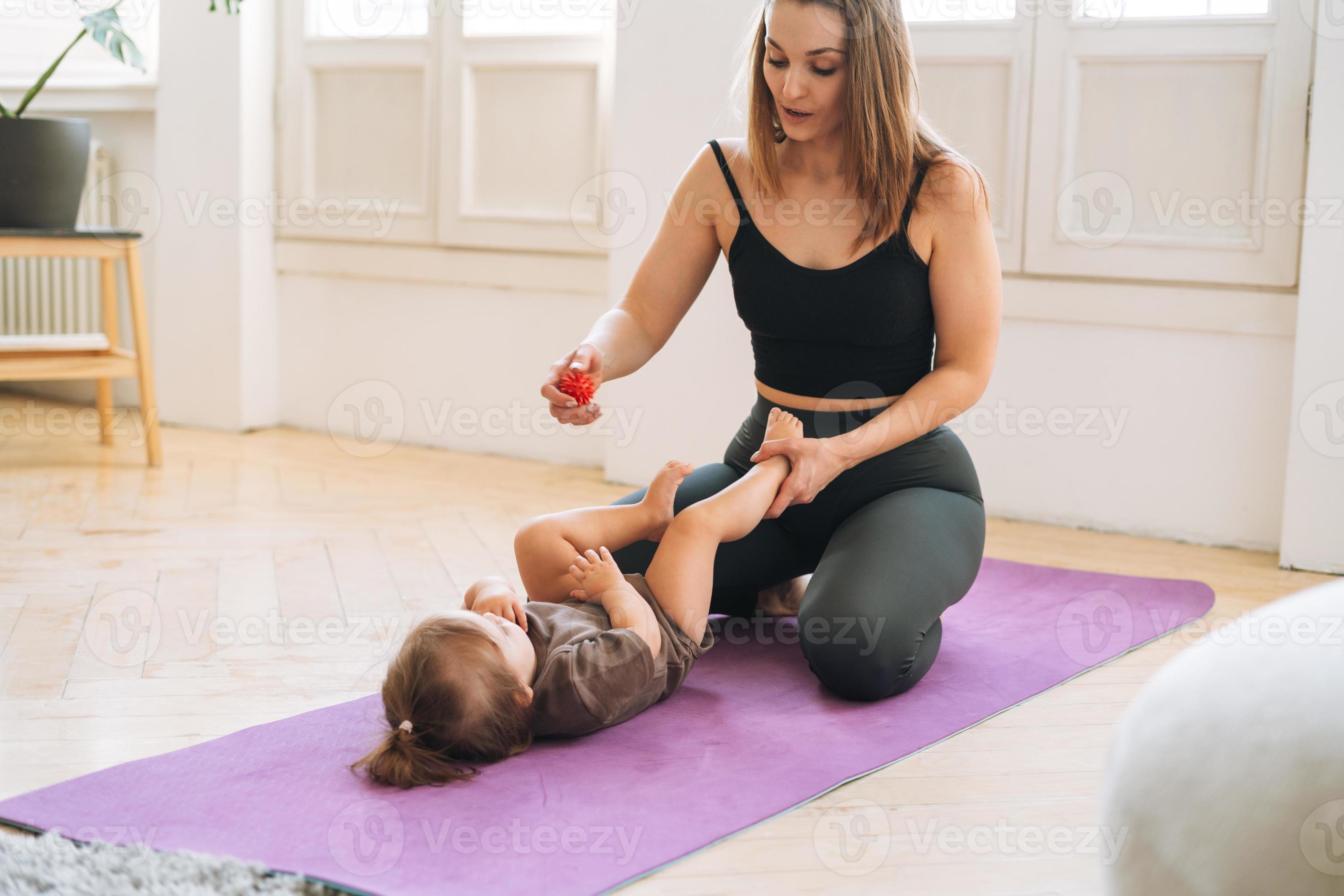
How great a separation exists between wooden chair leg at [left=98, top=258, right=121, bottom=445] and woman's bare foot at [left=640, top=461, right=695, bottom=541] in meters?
2.08

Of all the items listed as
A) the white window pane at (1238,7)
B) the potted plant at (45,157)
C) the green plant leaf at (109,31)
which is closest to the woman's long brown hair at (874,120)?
the white window pane at (1238,7)

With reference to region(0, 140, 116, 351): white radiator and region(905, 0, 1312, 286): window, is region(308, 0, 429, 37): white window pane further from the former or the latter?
region(905, 0, 1312, 286): window

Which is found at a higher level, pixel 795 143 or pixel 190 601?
pixel 795 143

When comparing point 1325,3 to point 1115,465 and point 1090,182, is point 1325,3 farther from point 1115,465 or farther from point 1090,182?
point 1115,465

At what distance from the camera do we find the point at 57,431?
381 centimetres

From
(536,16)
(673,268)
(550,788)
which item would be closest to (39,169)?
(536,16)

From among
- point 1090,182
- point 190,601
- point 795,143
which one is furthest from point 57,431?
point 1090,182

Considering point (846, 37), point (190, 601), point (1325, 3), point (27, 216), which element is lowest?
point (190, 601)

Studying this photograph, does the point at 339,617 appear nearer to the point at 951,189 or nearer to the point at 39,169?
the point at 951,189

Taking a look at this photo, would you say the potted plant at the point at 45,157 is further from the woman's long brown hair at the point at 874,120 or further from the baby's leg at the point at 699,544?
the baby's leg at the point at 699,544

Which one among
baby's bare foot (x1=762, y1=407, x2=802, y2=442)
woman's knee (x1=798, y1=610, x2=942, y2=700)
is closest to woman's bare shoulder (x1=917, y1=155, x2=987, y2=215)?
baby's bare foot (x1=762, y1=407, x2=802, y2=442)

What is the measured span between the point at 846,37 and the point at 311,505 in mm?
1773

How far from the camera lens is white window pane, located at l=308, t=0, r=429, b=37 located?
375 cm

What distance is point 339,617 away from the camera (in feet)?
7.04
